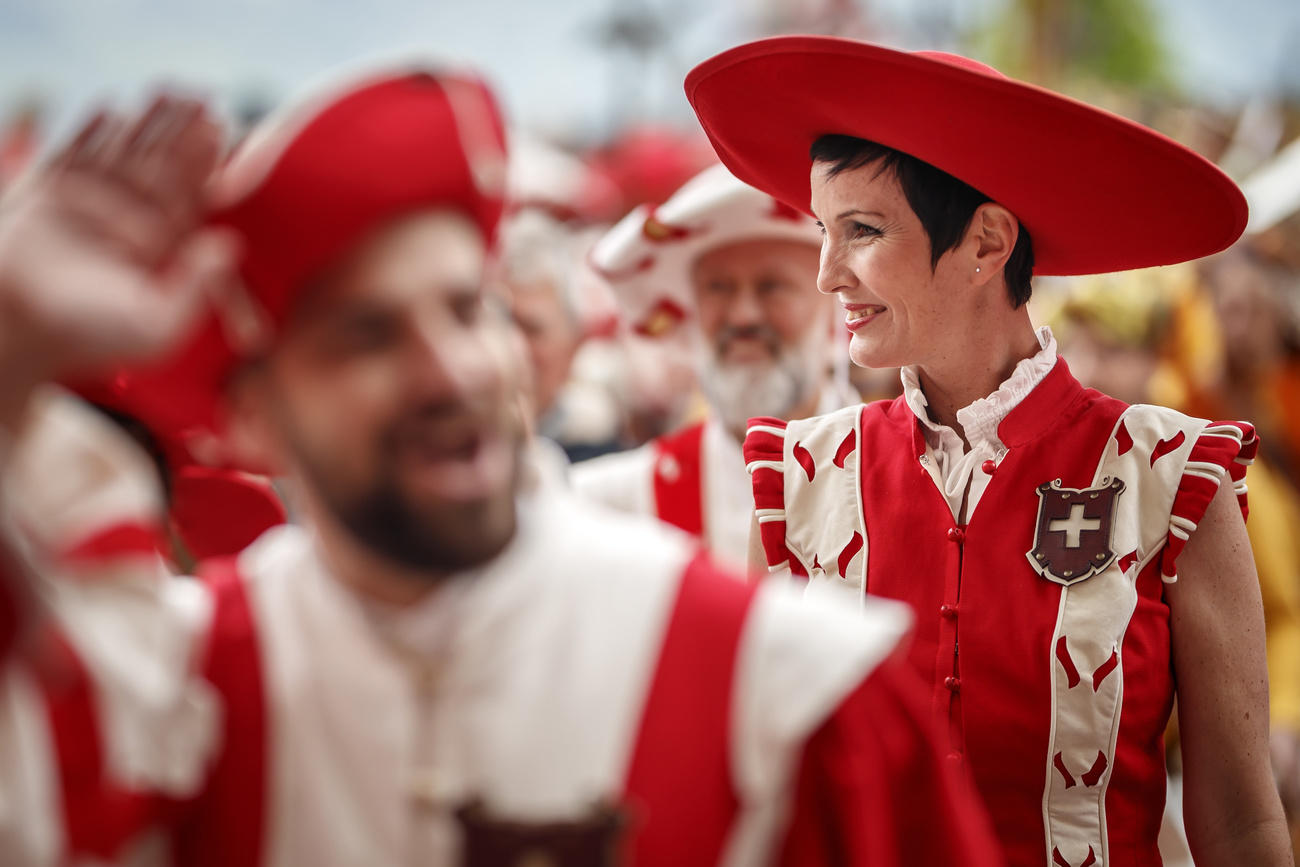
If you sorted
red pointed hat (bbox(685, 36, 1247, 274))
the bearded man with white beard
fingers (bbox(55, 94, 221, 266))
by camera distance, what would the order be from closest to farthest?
fingers (bbox(55, 94, 221, 266)), red pointed hat (bbox(685, 36, 1247, 274)), the bearded man with white beard

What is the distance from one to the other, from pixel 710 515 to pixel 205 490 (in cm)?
135

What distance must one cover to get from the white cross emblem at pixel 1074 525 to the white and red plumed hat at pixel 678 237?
1160mm

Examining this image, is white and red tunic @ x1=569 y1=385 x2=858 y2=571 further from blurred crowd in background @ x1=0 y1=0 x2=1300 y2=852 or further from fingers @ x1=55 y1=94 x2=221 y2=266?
fingers @ x1=55 y1=94 x2=221 y2=266

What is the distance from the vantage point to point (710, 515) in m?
3.08

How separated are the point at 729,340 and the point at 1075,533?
135 centimetres

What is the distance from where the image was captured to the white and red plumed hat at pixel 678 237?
9.77ft

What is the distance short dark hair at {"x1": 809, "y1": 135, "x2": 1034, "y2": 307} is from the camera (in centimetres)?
194

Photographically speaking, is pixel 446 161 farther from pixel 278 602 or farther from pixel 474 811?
pixel 474 811

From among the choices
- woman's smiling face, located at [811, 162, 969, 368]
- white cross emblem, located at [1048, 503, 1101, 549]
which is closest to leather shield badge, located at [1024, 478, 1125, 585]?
white cross emblem, located at [1048, 503, 1101, 549]

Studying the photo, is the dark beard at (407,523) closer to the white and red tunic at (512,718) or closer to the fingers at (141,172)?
the white and red tunic at (512,718)

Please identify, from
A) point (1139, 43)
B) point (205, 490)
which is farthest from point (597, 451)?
point (1139, 43)

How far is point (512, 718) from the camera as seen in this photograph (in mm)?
1237

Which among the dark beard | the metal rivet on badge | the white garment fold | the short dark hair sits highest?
the short dark hair

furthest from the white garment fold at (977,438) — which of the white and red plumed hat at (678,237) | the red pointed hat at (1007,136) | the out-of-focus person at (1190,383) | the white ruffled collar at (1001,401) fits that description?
the white and red plumed hat at (678,237)
